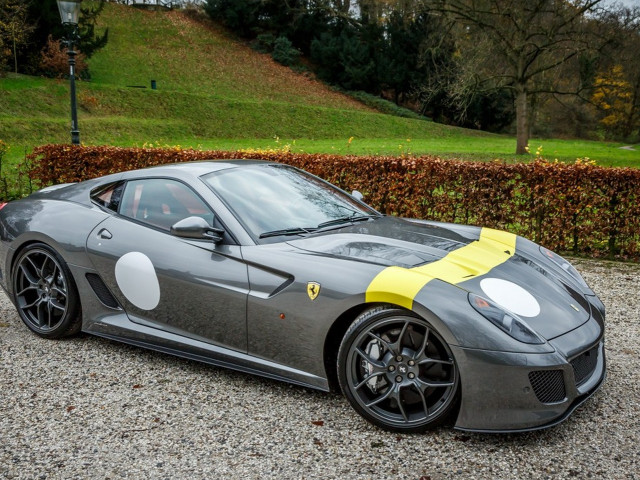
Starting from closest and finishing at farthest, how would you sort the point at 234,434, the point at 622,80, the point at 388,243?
1. the point at 234,434
2. the point at 388,243
3. the point at 622,80

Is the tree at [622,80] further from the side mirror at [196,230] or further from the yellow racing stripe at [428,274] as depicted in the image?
the side mirror at [196,230]

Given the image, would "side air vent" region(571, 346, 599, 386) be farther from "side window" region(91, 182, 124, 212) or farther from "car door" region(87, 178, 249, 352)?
"side window" region(91, 182, 124, 212)

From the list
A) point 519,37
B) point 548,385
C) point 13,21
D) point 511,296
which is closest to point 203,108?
point 13,21

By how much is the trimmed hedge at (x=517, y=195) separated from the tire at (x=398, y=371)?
205 inches

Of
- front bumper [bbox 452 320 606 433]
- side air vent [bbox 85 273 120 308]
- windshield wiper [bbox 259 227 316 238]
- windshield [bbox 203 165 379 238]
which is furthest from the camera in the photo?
side air vent [bbox 85 273 120 308]

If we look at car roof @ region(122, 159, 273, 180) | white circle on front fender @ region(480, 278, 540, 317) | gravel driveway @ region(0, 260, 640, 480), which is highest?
car roof @ region(122, 159, 273, 180)

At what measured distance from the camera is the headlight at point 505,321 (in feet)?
9.80

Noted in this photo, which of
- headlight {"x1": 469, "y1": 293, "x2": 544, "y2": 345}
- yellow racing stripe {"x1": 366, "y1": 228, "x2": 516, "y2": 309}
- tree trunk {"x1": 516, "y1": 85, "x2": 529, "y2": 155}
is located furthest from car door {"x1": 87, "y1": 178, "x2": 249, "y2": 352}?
tree trunk {"x1": 516, "y1": 85, "x2": 529, "y2": 155}

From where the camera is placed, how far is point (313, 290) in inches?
133

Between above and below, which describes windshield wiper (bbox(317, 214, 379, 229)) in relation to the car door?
above

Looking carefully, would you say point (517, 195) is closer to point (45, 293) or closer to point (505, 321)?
point (505, 321)

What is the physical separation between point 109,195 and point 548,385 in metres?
3.33

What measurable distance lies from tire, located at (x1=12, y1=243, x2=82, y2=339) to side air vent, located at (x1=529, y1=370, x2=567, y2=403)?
3233 millimetres

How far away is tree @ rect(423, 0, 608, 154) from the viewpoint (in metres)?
22.1
